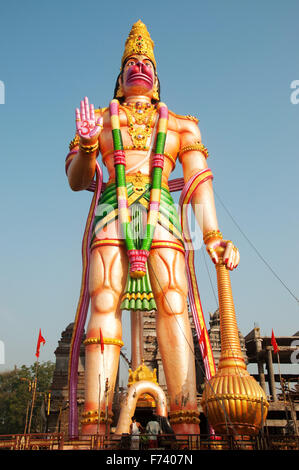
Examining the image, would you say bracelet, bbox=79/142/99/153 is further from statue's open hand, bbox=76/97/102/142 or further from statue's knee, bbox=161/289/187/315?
statue's knee, bbox=161/289/187/315

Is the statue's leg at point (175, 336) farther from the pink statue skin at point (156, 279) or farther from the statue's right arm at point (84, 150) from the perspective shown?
the statue's right arm at point (84, 150)

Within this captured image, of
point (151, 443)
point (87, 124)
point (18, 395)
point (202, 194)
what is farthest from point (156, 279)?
point (18, 395)

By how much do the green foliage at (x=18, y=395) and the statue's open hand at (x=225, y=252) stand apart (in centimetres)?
1966

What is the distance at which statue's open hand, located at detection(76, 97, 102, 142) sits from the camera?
7.62 m

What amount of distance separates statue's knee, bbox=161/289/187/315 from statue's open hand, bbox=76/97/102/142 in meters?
2.97

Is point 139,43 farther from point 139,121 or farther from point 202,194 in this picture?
point 202,194

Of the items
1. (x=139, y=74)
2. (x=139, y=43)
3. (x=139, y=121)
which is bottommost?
(x=139, y=121)

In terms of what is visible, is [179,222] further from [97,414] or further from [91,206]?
[97,414]

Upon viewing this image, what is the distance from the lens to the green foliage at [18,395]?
26.9 m

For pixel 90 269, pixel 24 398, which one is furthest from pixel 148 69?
pixel 24 398

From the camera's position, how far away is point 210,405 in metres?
6.37

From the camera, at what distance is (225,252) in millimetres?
7863

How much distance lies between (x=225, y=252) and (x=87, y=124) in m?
3.30

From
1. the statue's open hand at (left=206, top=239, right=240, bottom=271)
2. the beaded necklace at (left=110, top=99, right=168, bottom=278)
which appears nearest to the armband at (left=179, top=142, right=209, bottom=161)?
the beaded necklace at (left=110, top=99, right=168, bottom=278)
